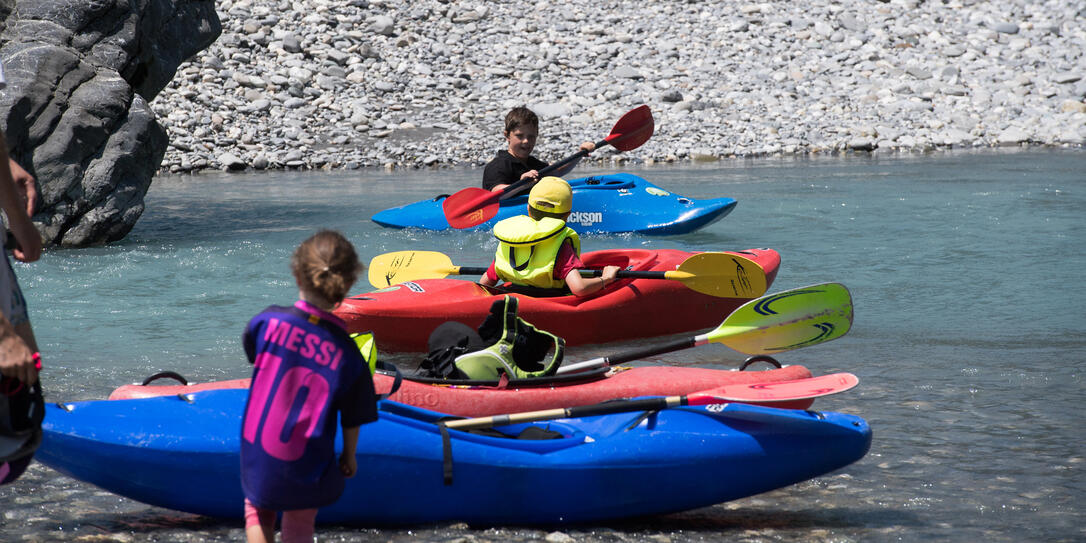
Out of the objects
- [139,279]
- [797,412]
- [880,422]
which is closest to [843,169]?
[139,279]

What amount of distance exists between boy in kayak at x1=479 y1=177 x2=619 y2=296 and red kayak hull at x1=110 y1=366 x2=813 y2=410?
1.26 meters

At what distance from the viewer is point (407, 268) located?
234 inches

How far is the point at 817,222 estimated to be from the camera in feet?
33.0

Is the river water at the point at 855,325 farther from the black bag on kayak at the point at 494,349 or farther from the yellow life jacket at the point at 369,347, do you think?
the black bag on kayak at the point at 494,349

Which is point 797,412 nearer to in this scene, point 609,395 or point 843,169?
point 609,395

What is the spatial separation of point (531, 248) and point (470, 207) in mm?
3076

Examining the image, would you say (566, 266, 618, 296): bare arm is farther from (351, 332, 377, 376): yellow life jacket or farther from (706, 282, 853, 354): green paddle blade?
(351, 332, 377, 376): yellow life jacket

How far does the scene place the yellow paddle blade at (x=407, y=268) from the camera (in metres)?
5.89

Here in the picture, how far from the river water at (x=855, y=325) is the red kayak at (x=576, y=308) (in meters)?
0.19

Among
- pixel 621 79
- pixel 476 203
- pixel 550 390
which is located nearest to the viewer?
pixel 550 390

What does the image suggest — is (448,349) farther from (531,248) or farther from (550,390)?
(531,248)

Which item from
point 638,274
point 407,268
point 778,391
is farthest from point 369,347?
point 407,268

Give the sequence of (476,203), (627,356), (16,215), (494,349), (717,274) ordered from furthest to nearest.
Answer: (476,203) → (717,274) → (627,356) → (494,349) → (16,215)

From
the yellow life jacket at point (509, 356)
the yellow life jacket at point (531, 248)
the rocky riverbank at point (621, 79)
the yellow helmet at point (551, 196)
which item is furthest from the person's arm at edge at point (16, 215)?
the rocky riverbank at point (621, 79)
